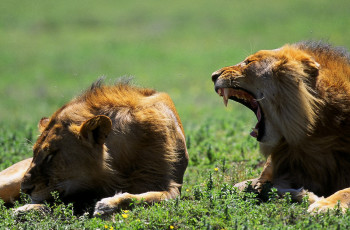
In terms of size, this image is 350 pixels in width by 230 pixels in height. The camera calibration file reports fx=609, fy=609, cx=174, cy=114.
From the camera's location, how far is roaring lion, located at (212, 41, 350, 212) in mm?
5289

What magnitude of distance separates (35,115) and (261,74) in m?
8.57

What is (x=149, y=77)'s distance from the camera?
18797 mm

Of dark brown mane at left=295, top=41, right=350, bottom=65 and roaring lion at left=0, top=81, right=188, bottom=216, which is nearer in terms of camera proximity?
roaring lion at left=0, top=81, right=188, bottom=216

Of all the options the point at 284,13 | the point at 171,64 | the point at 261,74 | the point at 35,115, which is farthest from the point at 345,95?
the point at 284,13

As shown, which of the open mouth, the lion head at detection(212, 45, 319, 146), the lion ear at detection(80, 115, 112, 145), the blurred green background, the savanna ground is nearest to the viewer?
the savanna ground

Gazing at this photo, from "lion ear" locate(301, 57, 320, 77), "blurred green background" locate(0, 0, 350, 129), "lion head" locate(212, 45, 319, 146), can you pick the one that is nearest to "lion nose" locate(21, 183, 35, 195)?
"lion head" locate(212, 45, 319, 146)

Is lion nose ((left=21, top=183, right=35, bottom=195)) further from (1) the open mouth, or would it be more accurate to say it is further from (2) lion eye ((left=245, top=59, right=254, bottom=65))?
(2) lion eye ((left=245, top=59, right=254, bottom=65))

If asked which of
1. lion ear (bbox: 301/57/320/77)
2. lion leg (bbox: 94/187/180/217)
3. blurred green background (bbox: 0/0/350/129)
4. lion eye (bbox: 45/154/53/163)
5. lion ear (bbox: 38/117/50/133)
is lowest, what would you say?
lion leg (bbox: 94/187/180/217)

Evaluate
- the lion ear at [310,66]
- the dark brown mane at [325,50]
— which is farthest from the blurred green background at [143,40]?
the lion ear at [310,66]

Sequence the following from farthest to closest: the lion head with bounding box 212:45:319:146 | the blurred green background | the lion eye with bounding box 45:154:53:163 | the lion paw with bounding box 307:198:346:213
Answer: the blurred green background
the lion eye with bounding box 45:154:53:163
the lion head with bounding box 212:45:319:146
the lion paw with bounding box 307:198:346:213

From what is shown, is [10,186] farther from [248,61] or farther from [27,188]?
[248,61]

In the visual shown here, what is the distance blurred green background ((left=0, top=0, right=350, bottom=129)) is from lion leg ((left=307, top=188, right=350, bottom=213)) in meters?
6.40

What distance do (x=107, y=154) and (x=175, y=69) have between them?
14.8 m

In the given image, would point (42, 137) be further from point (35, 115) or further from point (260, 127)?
point (35, 115)
